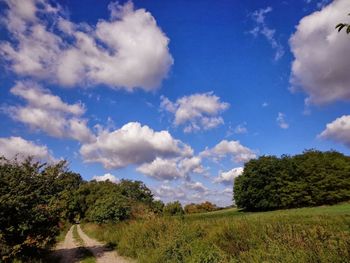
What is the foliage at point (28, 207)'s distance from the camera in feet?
50.0

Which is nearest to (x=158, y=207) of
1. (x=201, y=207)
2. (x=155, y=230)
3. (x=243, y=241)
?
(x=155, y=230)

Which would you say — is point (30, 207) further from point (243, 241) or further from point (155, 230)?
point (243, 241)

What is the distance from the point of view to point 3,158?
17.6 metres

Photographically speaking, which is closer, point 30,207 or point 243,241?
point 243,241

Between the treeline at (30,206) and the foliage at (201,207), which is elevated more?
the foliage at (201,207)

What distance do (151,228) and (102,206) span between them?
33.1ft

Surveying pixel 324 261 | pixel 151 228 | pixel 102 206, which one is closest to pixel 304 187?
pixel 102 206

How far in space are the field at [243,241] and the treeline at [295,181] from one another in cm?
5836

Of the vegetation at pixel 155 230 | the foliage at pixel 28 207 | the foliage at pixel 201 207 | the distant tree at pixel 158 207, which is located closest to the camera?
the vegetation at pixel 155 230

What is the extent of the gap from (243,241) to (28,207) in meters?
9.91

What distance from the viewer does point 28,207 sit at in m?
16.8

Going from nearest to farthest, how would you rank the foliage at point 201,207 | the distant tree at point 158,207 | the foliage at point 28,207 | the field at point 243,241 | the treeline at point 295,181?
1. the field at point 243,241
2. the foliage at point 28,207
3. the distant tree at point 158,207
4. the treeline at point 295,181
5. the foliage at point 201,207

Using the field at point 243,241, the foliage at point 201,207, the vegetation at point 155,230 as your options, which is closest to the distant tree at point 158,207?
the vegetation at point 155,230

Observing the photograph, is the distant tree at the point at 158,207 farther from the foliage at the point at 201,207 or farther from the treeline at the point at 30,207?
the foliage at the point at 201,207
